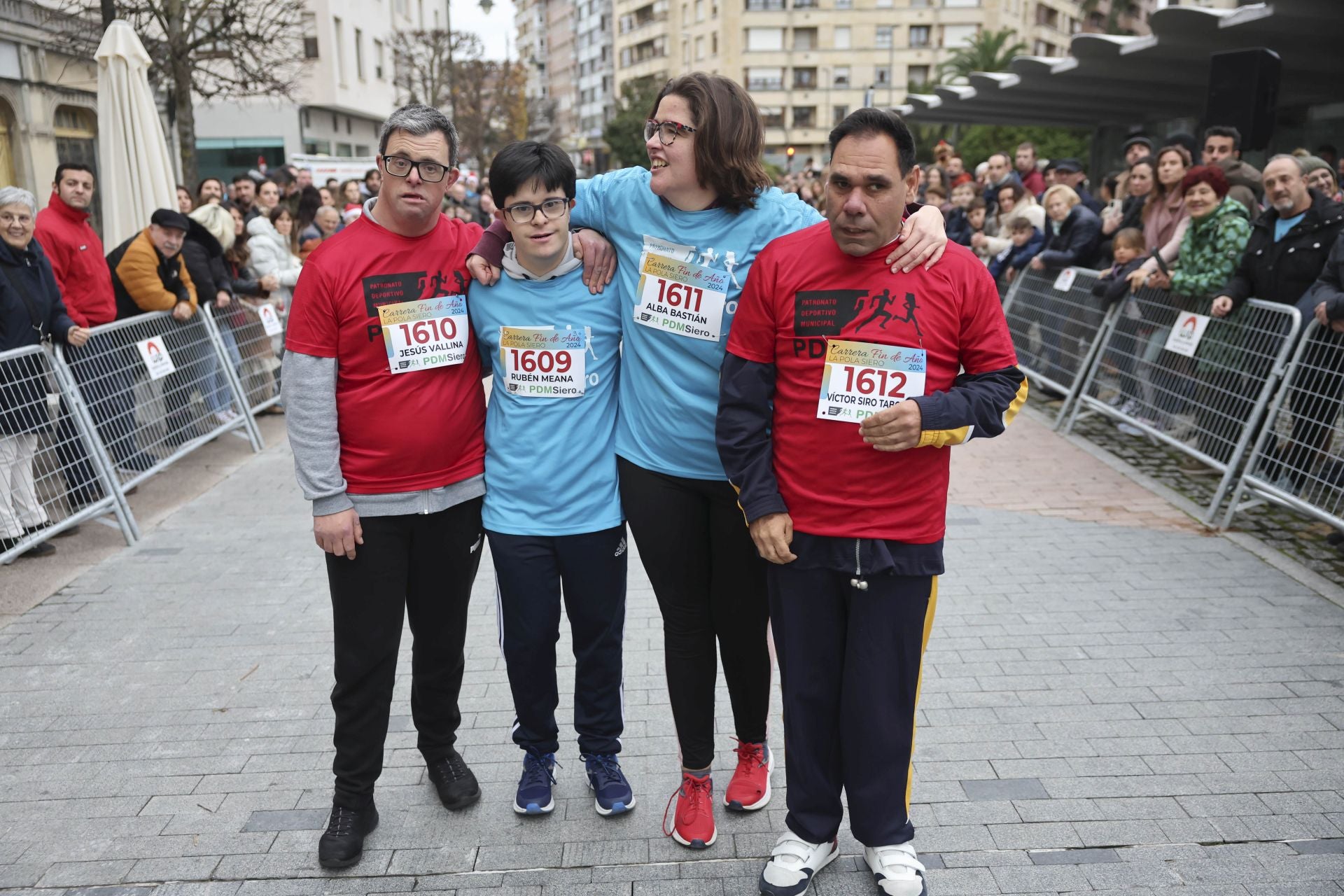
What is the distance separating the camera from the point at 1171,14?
12039mm

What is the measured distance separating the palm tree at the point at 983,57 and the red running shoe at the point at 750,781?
5682 cm

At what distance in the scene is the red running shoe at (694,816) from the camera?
10.6ft

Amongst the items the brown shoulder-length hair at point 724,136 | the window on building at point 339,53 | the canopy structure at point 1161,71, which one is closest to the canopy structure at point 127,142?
the brown shoulder-length hair at point 724,136

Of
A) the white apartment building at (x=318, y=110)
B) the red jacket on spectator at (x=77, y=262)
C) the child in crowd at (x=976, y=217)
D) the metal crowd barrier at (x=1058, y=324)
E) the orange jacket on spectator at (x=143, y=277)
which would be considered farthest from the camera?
the white apartment building at (x=318, y=110)

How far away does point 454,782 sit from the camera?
137 inches

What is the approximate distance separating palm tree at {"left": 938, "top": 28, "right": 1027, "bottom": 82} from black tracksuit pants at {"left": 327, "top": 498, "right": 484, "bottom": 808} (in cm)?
5699

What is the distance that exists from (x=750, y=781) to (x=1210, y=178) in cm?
583

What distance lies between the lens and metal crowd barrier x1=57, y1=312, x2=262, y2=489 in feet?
22.1

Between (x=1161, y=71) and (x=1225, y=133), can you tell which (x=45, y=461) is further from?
(x=1161, y=71)

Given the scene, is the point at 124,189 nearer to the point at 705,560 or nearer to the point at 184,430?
the point at 184,430

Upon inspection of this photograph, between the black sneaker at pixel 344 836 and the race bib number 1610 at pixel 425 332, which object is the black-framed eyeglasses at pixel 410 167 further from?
the black sneaker at pixel 344 836

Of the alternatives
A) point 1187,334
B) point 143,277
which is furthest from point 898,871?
point 143,277

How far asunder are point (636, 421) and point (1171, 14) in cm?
1142

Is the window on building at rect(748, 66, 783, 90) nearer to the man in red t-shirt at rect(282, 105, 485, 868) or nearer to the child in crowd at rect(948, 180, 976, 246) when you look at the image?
the child in crowd at rect(948, 180, 976, 246)
